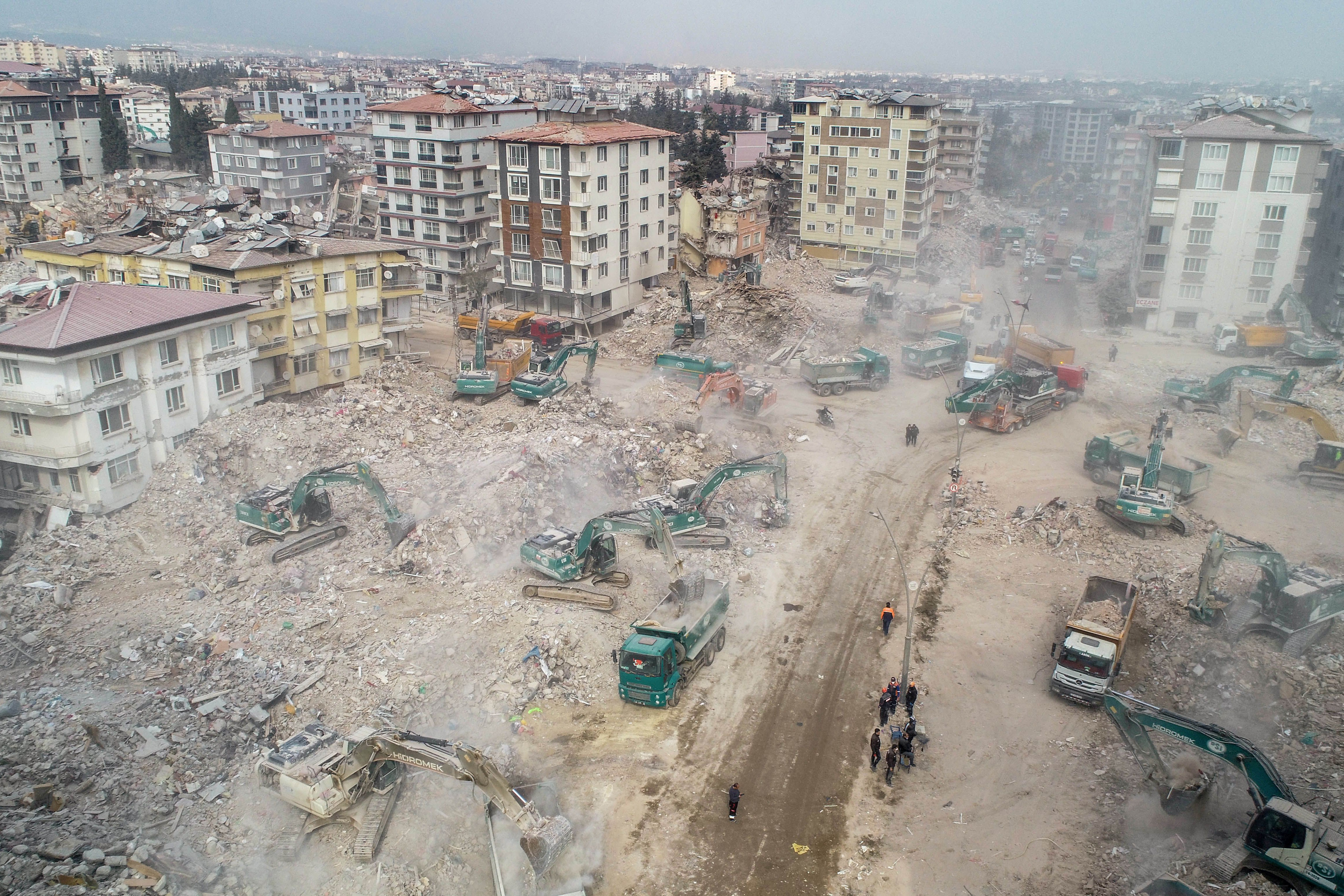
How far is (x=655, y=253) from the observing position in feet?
176

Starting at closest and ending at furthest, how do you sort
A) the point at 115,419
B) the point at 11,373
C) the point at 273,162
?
1. the point at 11,373
2. the point at 115,419
3. the point at 273,162

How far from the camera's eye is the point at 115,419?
28.2m

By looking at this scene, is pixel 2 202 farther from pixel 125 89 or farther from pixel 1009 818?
pixel 1009 818

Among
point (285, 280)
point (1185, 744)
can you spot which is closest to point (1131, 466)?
point (1185, 744)

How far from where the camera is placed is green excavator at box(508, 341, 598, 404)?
36.4m

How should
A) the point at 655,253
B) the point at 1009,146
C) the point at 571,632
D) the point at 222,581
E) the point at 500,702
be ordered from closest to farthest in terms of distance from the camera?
the point at 500,702 < the point at 571,632 < the point at 222,581 < the point at 655,253 < the point at 1009,146

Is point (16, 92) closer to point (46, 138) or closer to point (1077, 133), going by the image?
point (46, 138)

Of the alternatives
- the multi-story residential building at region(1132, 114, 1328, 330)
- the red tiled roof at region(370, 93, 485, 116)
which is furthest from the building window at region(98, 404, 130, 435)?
the multi-story residential building at region(1132, 114, 1328, 330)

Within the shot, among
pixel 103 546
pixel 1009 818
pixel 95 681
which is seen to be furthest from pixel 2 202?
pixel 1009 818

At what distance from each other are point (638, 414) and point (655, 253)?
797 inches

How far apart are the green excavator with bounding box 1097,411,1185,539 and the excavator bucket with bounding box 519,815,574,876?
67.0ft

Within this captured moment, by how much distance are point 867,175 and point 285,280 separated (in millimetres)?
41273

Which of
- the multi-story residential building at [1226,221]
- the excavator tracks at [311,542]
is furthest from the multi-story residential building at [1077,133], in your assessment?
the excavator tracks at [311,542]

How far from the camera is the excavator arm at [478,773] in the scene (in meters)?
15.7
